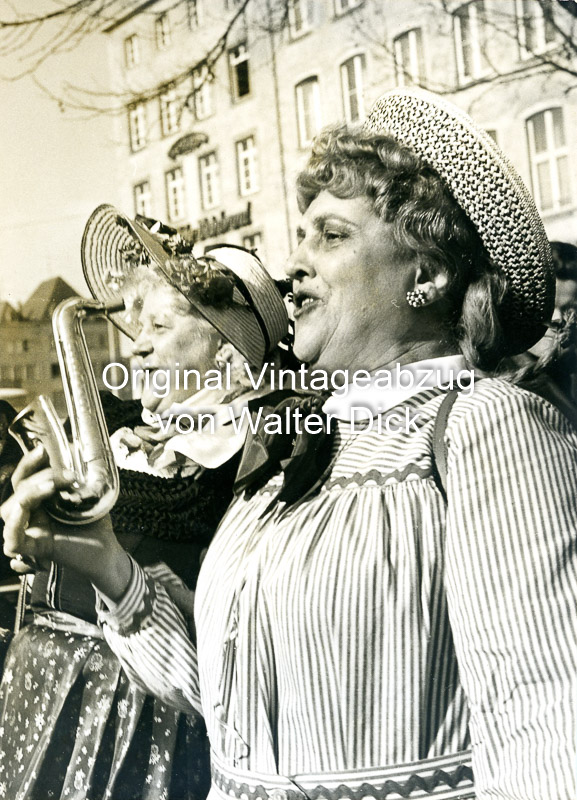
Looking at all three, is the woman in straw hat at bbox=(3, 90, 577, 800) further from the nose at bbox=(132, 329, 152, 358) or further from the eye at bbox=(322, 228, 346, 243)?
the nose at bbox=(132, 329, 152, 358)

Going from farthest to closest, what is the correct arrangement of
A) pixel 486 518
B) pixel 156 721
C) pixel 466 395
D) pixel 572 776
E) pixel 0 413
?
pixel 0 413, pixel 156 721, pixel 466 395, pixel 486 518, pixel 572 776

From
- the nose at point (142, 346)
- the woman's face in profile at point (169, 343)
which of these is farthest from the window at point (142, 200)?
the nose at point (142, 346)

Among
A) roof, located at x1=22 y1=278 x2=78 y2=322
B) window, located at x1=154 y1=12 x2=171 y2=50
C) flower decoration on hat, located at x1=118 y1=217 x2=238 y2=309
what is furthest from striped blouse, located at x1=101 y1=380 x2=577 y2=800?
window, located at x1=154 y1=12 x2=171 y2=50

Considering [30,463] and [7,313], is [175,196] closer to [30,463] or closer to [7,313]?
[7,313]

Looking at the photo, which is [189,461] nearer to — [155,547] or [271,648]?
[155,547]

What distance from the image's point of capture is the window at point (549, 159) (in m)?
2.45

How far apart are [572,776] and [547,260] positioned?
117 centimetres

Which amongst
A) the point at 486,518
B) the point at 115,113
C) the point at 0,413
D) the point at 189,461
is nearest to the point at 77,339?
the point at 0,413

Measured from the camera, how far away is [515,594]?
1903 millimetres

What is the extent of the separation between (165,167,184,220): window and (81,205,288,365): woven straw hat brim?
10 cm

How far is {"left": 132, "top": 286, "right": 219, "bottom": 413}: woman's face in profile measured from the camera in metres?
2.55

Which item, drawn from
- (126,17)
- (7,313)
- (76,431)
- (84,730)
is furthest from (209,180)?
(84,730)

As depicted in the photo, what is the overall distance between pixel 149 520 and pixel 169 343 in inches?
19.1

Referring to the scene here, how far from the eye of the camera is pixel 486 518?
77.1 inches
